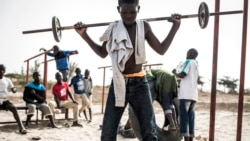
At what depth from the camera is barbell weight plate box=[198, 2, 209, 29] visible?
4.07 meters

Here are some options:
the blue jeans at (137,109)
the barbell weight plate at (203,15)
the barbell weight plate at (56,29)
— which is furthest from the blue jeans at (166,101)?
the blue jeans at (137,109)

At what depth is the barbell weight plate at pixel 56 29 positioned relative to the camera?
416 cm

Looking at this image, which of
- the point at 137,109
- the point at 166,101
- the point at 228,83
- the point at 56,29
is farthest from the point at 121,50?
the point at 228,83

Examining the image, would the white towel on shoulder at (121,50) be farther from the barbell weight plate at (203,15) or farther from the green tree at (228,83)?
the green tree at (228,83)

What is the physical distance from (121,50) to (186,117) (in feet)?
11.3

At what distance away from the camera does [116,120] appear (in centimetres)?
352

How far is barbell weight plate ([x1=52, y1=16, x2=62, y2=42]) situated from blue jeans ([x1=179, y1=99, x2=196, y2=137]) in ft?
10.1

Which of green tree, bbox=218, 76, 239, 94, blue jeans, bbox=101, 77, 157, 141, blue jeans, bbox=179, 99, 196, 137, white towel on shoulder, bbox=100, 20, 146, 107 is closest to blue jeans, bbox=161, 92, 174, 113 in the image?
blue jeans, bbox=179, 99, 196, 137

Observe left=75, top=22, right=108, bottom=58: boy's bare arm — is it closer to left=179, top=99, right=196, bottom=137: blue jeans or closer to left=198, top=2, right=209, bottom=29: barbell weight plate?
left=198, top=2, right=209, bottom=29: barbell weight plate

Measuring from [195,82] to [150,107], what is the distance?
3391mm

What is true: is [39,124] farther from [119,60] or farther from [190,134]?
[119,60]

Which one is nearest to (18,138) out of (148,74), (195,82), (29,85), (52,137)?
(52,137)

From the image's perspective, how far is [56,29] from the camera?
4160 mm

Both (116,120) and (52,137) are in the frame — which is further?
(52,137)
